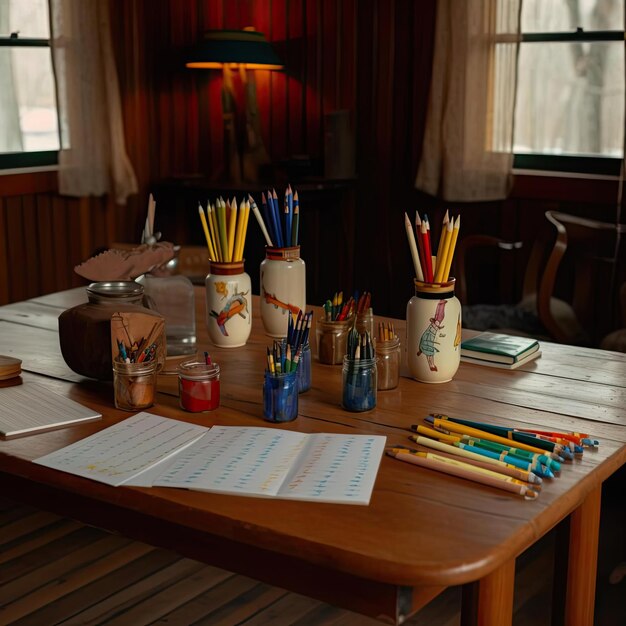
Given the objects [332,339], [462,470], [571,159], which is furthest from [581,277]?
[462,470]

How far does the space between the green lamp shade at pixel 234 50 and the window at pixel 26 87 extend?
70 centimetres

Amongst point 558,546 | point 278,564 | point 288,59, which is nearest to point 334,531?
point 278,564

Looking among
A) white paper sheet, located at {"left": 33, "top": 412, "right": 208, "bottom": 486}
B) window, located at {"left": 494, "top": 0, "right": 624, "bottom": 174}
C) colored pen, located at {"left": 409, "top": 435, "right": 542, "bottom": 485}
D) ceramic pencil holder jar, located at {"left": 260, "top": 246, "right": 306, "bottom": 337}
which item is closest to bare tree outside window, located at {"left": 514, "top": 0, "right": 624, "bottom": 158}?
window, located at {"left": 494, "top": 0, "right": 624, "bottom": 174}

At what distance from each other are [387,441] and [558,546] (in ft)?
1.41

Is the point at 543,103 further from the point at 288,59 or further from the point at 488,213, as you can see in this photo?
the point at 288,59

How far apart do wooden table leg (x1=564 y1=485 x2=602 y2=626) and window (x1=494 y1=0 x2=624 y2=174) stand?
258 centimetres

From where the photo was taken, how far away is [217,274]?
204 centimetres

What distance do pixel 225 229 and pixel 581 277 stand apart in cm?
202

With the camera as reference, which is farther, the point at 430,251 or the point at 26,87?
the point at 26,87

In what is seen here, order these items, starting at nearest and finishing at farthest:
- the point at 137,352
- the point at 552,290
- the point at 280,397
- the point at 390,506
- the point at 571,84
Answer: the point at 390,506 → the point at 280,397 → the point at 137,352 → the point at 552,290 → the point at 571,84

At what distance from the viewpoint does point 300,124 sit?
187 inches

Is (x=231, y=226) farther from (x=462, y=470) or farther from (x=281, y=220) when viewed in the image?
(x=462, y=470)

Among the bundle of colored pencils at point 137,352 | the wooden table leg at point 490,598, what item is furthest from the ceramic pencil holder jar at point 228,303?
the wooden table leg at point 490,598

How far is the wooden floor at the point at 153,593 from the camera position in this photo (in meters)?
2.35
